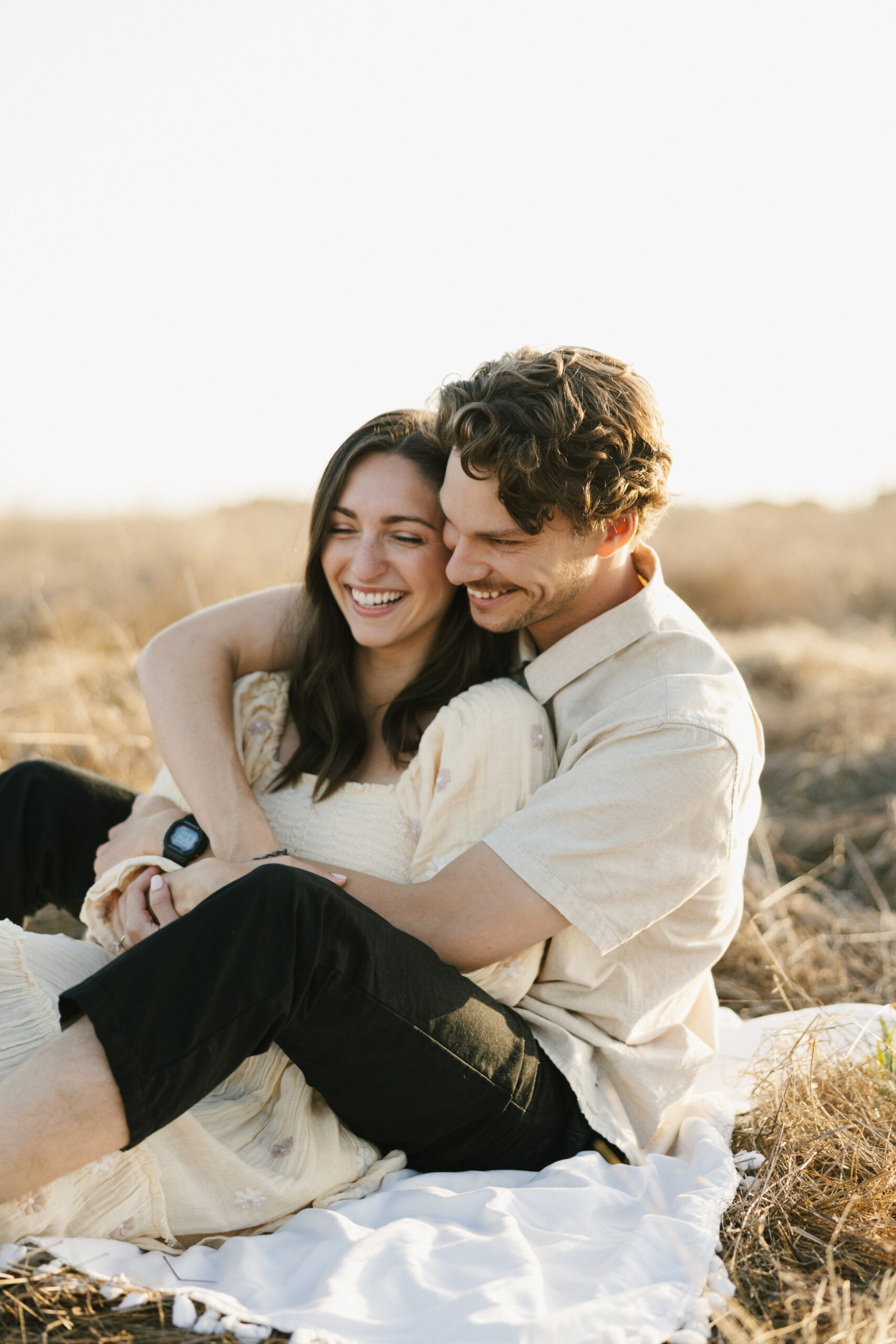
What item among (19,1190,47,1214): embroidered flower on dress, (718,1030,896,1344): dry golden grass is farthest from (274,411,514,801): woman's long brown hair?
(718,1030,896,1344): dry golden grass

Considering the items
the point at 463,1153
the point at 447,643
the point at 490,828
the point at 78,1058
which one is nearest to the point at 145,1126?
the point at 78,1058

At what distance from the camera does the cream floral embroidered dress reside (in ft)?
5.95

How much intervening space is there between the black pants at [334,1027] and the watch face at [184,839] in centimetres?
64

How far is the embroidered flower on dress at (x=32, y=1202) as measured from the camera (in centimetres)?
167

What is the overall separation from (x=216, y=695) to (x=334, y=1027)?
110cm

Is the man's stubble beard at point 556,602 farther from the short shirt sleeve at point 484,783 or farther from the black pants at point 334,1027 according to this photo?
the black pants at point 334,1027

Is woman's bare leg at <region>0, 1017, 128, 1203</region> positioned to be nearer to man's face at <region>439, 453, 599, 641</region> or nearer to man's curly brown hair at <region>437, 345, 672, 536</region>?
man's face at <region>439, 453, 599, 641</region>

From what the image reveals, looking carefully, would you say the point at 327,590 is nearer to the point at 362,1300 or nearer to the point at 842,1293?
the point at 362,1300

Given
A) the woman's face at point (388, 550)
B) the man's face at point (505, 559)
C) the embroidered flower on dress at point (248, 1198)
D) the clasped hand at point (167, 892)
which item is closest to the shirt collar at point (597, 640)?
the man's face at point (505, 559)

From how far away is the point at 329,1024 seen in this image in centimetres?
183

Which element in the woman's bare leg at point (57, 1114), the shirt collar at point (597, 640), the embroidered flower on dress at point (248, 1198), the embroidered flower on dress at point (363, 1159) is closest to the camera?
the woman's bare leg at point (57, 1114)

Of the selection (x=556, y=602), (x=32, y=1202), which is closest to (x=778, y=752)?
(x=556, y=602)

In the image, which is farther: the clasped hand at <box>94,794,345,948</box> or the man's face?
the man's face

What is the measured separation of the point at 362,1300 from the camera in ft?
5.58
